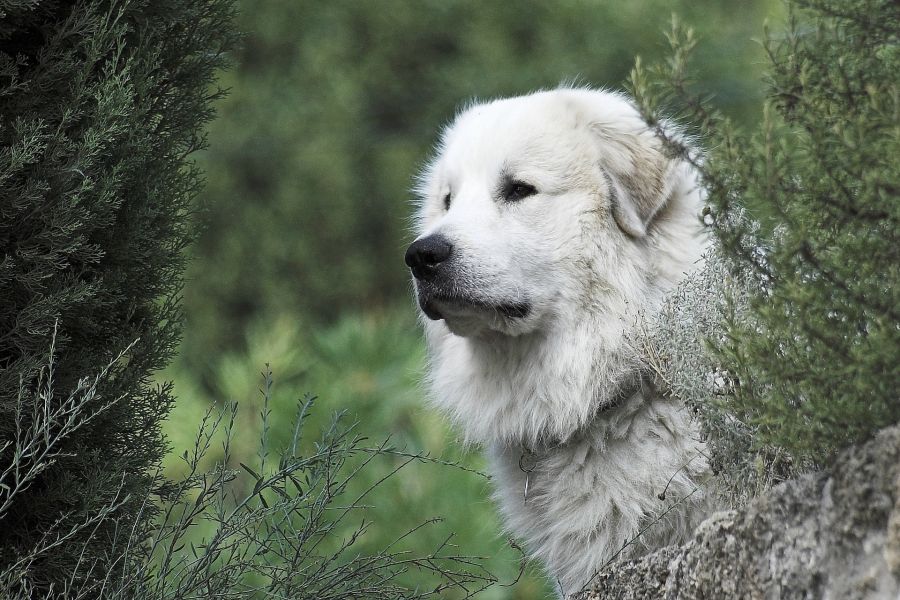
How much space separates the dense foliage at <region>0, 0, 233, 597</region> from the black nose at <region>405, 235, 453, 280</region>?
75cm

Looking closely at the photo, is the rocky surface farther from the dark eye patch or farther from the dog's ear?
the dark eye patch

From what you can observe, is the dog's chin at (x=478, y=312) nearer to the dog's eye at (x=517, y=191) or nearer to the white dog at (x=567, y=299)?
the white dog at (x=567, y=299)

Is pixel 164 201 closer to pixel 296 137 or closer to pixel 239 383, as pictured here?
pixel 239 383

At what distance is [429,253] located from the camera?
3598 mm

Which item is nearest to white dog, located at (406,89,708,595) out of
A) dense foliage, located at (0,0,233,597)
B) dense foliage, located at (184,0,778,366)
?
dense foliage, located at (0,0,233,597)

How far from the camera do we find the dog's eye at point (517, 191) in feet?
12.4

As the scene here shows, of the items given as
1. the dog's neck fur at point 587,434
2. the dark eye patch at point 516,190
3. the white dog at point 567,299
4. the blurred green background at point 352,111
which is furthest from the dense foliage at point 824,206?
the blurred green background at point 352,111

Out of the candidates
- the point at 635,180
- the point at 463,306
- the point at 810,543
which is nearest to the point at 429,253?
the point at 463,306

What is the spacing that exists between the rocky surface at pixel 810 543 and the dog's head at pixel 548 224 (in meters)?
1.30

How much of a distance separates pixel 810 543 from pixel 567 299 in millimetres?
1724

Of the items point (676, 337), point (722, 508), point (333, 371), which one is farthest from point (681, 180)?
point (333, 371)

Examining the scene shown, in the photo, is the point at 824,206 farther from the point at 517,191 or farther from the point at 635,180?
the point at 517,191

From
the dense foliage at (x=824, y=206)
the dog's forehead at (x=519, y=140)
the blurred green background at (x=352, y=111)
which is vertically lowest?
the blurred green background at (x=352, y=111)

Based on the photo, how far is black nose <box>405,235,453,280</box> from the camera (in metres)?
3.59
